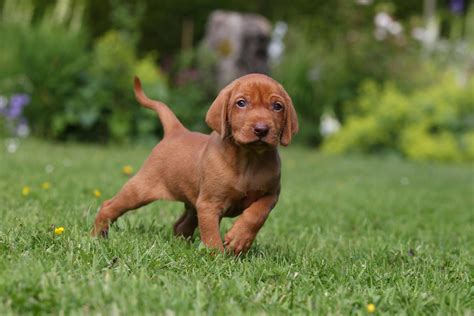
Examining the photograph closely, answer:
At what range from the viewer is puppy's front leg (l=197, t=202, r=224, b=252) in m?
3.39

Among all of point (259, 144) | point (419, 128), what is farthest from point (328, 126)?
point (259, 144)

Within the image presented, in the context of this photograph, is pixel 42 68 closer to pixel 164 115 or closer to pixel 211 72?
pixel 211 72

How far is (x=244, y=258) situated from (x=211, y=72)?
9489 mm

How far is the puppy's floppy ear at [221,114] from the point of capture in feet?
11.1

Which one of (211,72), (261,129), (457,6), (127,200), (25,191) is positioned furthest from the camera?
(457,6)

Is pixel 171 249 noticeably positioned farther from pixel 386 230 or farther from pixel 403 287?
pixel 386 230

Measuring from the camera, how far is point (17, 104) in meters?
10.0

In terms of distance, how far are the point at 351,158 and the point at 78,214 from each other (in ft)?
24.4

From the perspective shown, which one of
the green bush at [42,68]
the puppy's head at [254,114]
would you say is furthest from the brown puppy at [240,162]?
the green bush at [42,68]

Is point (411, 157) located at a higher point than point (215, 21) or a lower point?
lower

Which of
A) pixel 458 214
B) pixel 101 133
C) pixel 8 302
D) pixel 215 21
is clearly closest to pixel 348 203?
pixel 458 214

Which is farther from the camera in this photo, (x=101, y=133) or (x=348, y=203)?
(x=101, y=133)

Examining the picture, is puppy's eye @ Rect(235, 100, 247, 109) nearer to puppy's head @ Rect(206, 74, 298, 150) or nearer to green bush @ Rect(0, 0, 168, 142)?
puppy's head @ Rect(206, 74, 298, 150)

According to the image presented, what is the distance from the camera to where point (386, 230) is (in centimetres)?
515
